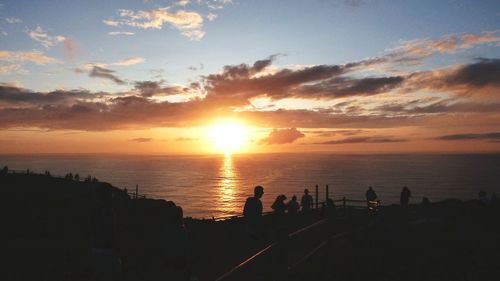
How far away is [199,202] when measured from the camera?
105 meters

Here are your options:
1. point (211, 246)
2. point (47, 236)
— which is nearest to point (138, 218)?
point (47, 236)

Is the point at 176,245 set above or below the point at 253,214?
above

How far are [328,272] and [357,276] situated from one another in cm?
76

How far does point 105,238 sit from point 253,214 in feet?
19.0

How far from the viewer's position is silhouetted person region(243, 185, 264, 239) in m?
11.9

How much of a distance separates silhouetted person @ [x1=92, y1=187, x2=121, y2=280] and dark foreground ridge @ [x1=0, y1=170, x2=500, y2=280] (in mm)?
156

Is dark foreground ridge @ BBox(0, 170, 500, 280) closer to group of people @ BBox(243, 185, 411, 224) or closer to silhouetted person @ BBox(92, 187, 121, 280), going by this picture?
silhouetted person @ BBox(92, 187, 121, 280)

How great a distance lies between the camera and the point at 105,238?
6922mm

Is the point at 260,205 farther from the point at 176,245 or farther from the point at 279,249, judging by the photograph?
the point at 176,245

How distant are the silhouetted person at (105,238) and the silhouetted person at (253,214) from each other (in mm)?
5354

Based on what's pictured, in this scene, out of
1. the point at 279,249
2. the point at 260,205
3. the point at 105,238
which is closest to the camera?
the point at 105,238

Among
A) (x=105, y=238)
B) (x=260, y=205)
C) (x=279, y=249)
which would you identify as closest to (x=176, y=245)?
(x=105, y=238)

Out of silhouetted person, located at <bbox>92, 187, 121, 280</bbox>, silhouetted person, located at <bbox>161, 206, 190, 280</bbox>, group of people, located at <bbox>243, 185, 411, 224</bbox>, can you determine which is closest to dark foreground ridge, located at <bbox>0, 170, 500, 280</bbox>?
silhouetted person, located at <bbox>161, 206, 190, 280</bbox>

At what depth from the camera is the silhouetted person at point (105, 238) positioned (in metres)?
6.86
